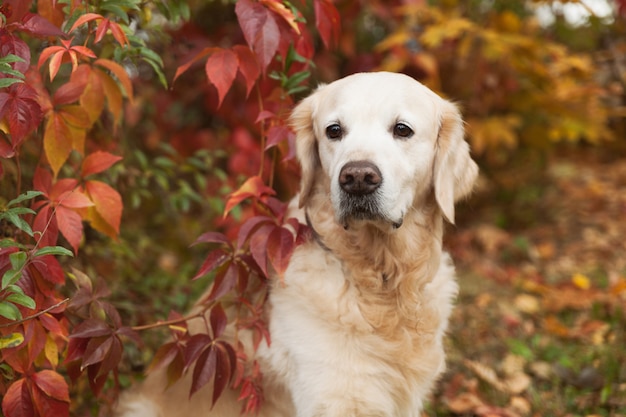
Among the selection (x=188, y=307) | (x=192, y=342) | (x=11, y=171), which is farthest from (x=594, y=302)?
(x=11, y=171)

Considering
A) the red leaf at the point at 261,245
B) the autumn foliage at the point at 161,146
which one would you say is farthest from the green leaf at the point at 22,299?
the red leaf at the point at 261,245

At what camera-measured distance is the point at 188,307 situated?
3547 mm

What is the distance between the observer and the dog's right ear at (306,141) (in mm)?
2461

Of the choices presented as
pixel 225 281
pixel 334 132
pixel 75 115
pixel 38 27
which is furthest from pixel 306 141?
pixel 38 27

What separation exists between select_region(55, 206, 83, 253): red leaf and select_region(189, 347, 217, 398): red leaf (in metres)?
0.56

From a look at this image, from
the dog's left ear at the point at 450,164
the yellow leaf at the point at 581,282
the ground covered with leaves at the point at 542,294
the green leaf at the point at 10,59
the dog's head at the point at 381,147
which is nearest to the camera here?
the green leaf at the point at 10,59

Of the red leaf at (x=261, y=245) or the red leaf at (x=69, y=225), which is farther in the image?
the red leaf at (x=261, y=245)

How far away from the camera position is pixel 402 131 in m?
2.27

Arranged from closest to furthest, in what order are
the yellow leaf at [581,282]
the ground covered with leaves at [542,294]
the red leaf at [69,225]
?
the red leaf at [69,225]
the ground covered with leaves at [542,294]
the yellow leaf at [581,282]

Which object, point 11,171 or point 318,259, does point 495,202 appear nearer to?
point 318,259

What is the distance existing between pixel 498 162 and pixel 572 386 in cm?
231

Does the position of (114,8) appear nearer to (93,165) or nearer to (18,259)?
(93,165)

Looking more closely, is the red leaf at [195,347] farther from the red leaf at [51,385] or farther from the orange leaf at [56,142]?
the orange leaf at [56,142]

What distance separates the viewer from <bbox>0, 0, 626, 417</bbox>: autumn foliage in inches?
79.5
